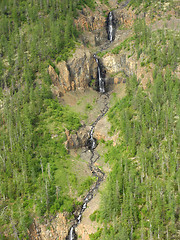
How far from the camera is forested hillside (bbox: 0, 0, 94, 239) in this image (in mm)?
100125

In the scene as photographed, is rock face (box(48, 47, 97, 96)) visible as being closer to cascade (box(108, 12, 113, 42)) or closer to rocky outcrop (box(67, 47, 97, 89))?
rocky outcrop (box(67, 47, 97, 89))

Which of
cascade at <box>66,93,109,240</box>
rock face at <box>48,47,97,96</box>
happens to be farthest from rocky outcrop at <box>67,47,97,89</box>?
cascade at <box>66,93,109,240</box>

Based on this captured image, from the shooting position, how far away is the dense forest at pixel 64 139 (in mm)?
86062

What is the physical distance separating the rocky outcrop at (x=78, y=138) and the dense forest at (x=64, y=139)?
295 cm

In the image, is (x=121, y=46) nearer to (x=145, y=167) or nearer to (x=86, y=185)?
(x=86, y=185)

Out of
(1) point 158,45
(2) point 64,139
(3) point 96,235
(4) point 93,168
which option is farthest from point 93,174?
(1) point 158,45

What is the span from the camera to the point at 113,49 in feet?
538

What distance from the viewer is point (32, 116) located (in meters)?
126

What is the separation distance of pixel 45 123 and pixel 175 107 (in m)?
54.9

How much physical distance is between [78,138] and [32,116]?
2221 cm

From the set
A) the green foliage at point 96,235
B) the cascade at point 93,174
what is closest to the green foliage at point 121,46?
the cascade at point 93,174

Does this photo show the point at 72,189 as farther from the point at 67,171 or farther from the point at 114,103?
the point at 114,103

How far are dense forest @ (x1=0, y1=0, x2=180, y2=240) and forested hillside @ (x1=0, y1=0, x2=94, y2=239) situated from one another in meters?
0.39

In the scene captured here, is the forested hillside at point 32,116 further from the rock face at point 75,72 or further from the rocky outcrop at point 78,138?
the rock face at point 75,72
